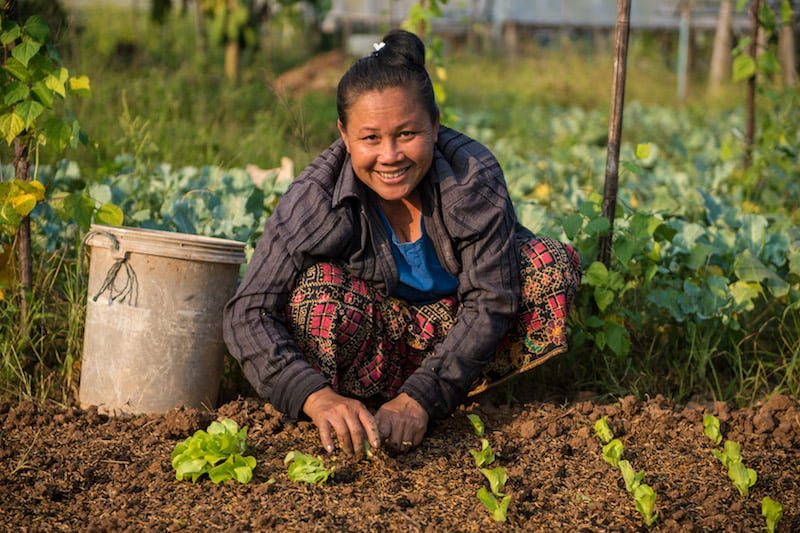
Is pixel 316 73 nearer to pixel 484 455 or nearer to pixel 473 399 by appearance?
pixel 473 399

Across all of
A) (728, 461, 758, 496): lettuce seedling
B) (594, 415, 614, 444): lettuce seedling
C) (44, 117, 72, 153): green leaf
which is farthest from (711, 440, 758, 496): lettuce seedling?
(44, 117, 72, 153): green leaf

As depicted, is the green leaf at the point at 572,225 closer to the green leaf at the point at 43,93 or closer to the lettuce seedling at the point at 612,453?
the lettuce seedling at the point at 612,453

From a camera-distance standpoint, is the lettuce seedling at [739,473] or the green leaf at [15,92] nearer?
the lettuce seedling at [739,473]

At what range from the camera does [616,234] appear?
2855 millimetres

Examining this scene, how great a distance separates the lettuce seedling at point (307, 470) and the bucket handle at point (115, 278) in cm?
70

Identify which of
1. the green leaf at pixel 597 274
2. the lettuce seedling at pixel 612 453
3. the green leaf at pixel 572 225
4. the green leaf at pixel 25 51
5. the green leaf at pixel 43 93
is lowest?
the lettuce seedling at pixel 612 453

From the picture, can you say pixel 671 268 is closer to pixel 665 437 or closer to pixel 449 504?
pixel 665 437

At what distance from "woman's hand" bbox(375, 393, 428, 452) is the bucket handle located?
77cm

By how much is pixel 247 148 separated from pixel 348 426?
2.84m

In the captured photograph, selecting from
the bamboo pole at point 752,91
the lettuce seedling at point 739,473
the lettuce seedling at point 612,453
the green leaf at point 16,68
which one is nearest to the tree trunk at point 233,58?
the bamboo pole at point 752,91

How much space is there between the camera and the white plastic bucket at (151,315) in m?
2.31

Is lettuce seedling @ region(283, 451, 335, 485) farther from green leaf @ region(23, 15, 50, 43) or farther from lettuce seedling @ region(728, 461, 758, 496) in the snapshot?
green leaf @ region(23, 15, 50, 43)

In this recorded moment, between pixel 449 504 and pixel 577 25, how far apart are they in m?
18.3

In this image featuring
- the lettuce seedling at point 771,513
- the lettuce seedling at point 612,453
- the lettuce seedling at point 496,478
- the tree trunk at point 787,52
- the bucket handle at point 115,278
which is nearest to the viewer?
the lettuce seedling at point 771,513
